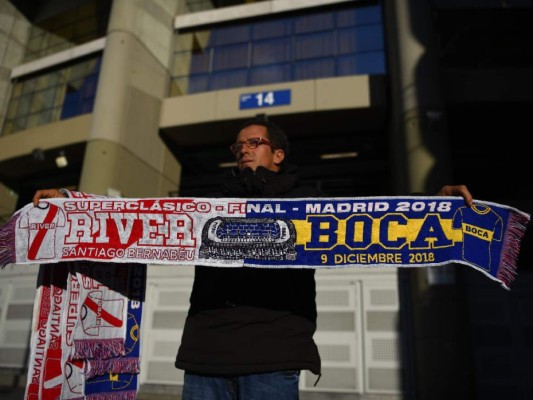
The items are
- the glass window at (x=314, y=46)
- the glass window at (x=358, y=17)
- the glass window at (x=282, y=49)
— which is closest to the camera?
the glass window at (x=282, y=49)

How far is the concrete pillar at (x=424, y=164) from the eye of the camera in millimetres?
8016

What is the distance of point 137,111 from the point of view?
40.7 ft

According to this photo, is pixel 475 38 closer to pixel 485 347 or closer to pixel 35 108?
pixel 485 347

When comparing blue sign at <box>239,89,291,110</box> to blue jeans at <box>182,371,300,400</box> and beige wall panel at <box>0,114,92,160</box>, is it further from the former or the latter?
blue jeans at <box>182,371,300,400</box>

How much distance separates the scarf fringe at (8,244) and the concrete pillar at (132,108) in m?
8.52

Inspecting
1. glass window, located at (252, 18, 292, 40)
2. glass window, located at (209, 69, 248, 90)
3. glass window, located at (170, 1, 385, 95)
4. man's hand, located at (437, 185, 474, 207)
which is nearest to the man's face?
man's hand, located at (437, 185, 474, 207)

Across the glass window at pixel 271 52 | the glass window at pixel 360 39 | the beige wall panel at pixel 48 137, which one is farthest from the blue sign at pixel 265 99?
the beige wall panel at pixel 48 137

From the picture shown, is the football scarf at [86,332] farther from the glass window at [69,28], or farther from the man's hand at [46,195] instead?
the glass window at [69,28]

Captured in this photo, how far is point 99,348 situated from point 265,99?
33.5 feet

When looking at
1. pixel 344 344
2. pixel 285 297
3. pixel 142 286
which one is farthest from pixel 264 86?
pixel 285 297

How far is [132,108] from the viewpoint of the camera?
12211 mm

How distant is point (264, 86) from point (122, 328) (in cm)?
1039

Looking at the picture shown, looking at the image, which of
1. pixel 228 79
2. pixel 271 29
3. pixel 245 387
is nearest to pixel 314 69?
pixel 271 29

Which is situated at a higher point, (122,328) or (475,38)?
(475,38)
